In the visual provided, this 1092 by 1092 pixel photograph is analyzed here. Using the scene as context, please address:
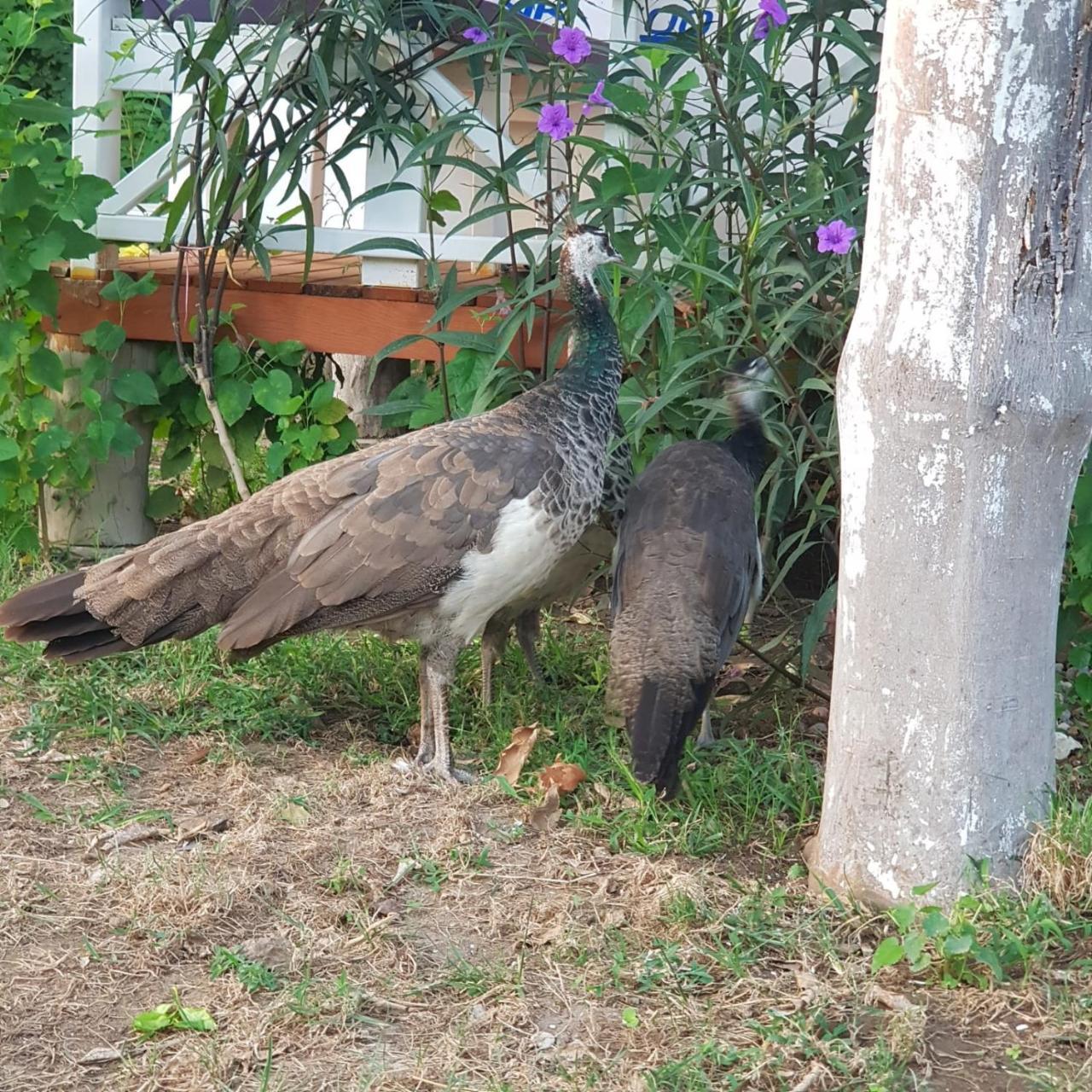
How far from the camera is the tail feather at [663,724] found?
3980 millimetres

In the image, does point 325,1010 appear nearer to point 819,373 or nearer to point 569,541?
point 569,541

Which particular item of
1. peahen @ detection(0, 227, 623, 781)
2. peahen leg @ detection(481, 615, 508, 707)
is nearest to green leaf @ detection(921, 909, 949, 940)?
peahen @ detection(0, 227, 623, 781)

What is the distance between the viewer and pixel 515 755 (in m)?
4.51

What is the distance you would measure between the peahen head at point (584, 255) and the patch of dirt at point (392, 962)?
5.32 ft

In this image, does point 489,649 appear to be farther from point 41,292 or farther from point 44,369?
point 41,292

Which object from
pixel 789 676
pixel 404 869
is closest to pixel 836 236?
pixel 789 676

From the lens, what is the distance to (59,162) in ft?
18.5

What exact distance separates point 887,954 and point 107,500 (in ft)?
13.5

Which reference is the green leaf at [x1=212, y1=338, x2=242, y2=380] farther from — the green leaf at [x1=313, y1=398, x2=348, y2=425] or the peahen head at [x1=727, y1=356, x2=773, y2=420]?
the peahen head at [x1=727, y1=356, x2=773, y2=420]

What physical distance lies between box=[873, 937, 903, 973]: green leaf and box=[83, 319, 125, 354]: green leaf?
3838 millimetres

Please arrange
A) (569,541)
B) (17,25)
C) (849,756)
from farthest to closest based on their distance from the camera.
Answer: (17,25)
(569,541)
(849,756)

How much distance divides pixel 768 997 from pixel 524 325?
10.3 ft

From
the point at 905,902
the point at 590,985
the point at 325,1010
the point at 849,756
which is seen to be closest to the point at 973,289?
the point at 849,756

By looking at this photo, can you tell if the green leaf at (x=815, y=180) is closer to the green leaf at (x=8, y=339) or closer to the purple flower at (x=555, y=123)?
the purple flower at (x=555, y=123)
